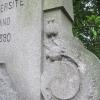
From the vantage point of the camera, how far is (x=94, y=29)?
8.49 m

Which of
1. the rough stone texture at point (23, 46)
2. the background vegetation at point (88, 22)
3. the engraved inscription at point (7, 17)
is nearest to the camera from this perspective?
the rough stone texture at point (23, 46)

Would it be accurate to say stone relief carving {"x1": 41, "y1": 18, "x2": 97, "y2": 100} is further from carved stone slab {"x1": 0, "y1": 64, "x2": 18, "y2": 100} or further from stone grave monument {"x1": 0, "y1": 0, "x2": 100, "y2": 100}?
carved stone slab {"x1": 0, "y1": 64, "x2": 18, "y2": 100}

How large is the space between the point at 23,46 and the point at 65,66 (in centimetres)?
74

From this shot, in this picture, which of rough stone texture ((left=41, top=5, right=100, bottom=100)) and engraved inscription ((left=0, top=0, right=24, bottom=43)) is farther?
engraved inscription ((left=0, top=0, right=24, bottom=43))

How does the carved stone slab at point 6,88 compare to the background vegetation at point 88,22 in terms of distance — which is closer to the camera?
the carved stone slab at point 6,88

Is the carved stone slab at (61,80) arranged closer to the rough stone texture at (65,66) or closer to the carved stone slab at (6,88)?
the rough stone texture at (65,66)

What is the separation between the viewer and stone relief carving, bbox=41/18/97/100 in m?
3.93

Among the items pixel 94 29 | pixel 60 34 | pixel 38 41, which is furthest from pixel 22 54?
pixel 94 29

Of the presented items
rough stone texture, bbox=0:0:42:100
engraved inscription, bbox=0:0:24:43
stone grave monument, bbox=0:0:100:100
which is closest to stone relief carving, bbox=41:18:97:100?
stone grave monument, bbox=0:0:100:100

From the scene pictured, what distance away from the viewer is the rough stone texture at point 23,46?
4301mm

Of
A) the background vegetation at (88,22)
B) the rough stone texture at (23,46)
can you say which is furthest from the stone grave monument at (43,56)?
the background vegetation at (88,22)

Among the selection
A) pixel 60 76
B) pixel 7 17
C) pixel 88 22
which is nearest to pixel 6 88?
pixel 60 76

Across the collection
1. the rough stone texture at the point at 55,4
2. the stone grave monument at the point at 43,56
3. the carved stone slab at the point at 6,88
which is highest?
the rough stone texture at the point at 55,4

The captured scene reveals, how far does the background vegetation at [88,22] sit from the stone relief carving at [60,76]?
13.1ft
